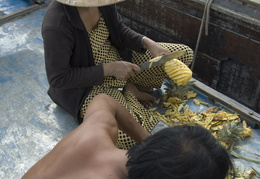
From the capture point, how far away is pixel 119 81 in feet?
8.91

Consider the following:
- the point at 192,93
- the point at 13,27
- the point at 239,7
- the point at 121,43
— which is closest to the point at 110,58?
the point at 121,43

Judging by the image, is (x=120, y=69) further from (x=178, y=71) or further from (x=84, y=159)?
(x=84, y=159)

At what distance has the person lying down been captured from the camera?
4.09 feet

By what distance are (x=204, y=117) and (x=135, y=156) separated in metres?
1.71

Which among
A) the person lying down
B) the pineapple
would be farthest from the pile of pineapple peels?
the person lying down

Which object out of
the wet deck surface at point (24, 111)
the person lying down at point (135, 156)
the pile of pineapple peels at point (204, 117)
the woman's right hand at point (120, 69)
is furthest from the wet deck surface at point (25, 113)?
the person lying down at point (135, 156)

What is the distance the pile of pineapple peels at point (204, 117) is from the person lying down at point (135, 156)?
3.82 ft

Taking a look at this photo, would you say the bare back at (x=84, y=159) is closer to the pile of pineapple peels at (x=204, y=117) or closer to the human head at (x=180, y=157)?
the human head at (x=180, y=157)

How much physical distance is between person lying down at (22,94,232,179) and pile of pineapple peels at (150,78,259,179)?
1165 mm

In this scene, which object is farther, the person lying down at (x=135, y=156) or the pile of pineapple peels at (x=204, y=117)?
the pile of pineapple peels at (x=204, y=117)

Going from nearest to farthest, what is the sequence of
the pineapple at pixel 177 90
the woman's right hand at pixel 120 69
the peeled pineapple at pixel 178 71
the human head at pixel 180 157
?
the human head at pixel 180 157
the woman's right hand at pixel 120 69
the peeled pineapple at pixel 178 71
the pineapple at pixel 177 90

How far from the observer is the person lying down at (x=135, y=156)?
1.25 meters

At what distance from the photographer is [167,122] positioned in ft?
9.48

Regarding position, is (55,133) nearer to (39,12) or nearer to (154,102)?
(154,102)
